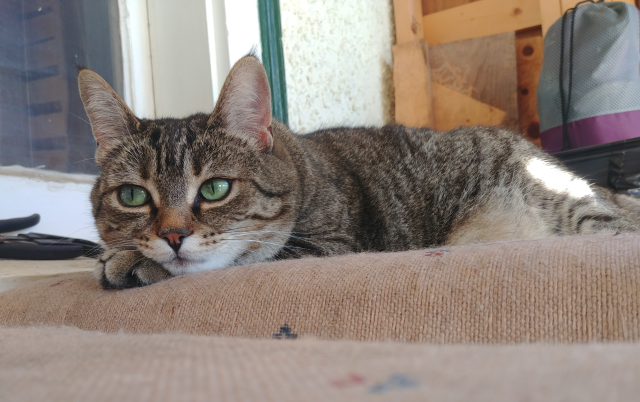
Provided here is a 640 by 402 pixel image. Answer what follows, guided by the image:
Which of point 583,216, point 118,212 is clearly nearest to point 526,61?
point 583,216

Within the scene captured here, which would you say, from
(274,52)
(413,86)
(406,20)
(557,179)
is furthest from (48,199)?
(406,20)

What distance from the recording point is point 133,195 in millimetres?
1140

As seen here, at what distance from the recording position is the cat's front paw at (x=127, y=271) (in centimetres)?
99

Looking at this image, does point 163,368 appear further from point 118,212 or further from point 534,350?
point 118,212

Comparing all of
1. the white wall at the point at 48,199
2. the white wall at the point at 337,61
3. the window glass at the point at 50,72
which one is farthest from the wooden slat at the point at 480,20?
the white wall at the point at 48,199

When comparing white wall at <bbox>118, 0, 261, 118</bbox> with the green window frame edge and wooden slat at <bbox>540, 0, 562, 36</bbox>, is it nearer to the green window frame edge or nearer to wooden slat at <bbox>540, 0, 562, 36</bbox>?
the green window frame edge

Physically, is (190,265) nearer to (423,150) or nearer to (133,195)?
(133,195)

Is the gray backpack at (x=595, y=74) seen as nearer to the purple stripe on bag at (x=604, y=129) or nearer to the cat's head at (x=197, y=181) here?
the purple stripe on bag at (x=604, y=129)

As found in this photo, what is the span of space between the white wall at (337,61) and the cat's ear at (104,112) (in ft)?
3.39

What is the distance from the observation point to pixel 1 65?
1.58 metres

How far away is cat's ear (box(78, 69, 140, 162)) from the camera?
1.15 meters

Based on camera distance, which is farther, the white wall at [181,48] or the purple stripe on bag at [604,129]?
the purple stripe on bag at [604,129]

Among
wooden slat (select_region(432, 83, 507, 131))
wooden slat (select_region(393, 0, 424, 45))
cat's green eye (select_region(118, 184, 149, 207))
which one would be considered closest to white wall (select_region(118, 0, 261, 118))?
cat's green eye (select_region(118, 184, 149, 207))

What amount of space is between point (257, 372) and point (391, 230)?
1107 mm
